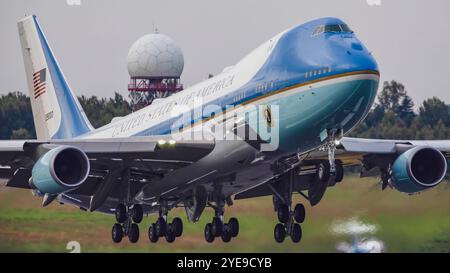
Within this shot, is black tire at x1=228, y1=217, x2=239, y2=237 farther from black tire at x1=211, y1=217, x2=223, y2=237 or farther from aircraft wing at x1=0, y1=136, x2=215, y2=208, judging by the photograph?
aircraft wing at x1=0, y1=136, x2=215, y2=208

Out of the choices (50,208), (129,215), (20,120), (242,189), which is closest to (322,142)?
(242,189)

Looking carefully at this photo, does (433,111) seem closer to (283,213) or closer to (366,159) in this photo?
(366,159)

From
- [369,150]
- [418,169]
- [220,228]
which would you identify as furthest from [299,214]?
[418,169]

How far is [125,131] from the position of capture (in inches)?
1750

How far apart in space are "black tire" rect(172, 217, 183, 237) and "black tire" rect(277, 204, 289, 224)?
3120 millimetres

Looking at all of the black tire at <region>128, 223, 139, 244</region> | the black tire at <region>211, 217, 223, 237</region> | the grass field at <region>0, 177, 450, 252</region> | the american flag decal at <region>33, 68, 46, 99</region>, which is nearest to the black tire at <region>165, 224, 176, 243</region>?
the grass field at <region>0, 177, 450, 252</region>

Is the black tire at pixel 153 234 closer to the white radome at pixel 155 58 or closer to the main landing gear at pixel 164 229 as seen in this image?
the main landing gear at pixel 164 229

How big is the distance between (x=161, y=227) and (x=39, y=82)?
9.16m

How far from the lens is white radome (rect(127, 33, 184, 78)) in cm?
7506

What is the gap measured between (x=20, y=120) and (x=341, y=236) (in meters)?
24.7

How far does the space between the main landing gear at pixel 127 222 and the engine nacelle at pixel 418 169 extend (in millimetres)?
7903

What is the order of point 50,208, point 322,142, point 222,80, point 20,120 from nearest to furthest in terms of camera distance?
point 322,142, point 222,80, point 50,208, point 20,120

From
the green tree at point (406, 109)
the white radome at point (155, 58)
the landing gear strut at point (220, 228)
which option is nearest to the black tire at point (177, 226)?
the landing gear strut at point (220, 228)
